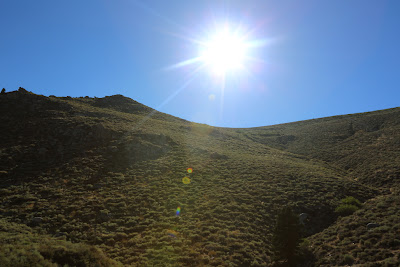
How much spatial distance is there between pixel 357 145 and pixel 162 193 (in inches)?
1630

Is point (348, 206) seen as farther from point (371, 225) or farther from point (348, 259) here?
point (348, 259)

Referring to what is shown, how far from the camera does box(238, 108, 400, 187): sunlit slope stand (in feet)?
96.6

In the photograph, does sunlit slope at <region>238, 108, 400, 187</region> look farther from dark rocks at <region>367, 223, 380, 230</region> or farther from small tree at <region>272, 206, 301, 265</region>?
small tree at <region>272, 206, 301, 265</region>

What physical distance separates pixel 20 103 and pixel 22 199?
31523 millimetres

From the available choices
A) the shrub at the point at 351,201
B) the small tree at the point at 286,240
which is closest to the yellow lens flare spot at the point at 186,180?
the small tree at the point at 286,240

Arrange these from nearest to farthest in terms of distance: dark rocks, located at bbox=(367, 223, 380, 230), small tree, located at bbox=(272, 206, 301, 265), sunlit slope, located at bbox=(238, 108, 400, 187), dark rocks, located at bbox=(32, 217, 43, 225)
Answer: small tree, located at bbox=(272, 206, 301, 265) → dark rocks, located at bbox=(367, 223, 380, 230) → dark rocks, located at bbox=(32, 217, 43, 225) → sunlit slope, located at bbox=(238, 108, 400, 187)

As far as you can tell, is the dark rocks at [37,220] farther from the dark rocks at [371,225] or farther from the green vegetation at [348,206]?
the green vegetation at [348,206]

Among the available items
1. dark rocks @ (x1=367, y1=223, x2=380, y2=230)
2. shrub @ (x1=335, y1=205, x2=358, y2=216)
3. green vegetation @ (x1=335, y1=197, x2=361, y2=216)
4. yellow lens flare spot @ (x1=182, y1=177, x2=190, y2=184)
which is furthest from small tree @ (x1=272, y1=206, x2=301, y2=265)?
yellow lens flare spot @ (x1=182, y1=177, x2=190, y2=184)

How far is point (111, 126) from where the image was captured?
39688 mm

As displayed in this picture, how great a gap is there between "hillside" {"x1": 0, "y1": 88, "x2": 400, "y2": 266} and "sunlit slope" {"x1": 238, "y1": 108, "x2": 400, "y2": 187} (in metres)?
0.33

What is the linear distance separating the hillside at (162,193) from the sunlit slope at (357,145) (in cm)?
33

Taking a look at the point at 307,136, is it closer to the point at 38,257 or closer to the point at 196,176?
the point at 196,176

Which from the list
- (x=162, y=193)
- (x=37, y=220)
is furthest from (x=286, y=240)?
(x=37, y=220)

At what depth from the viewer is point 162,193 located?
22.9 meters
